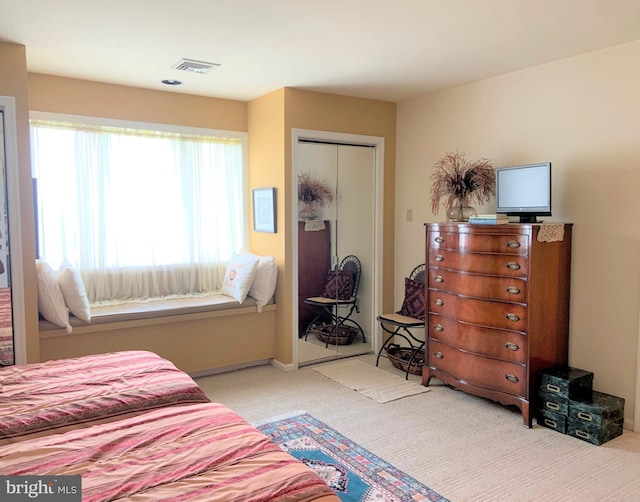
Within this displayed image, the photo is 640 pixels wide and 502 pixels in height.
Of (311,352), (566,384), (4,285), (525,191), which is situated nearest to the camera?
(566,384)

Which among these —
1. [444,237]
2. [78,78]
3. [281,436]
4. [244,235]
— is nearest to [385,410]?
[281,436]

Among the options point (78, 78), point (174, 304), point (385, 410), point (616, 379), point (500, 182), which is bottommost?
point (385, 410)

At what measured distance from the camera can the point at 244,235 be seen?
4.97 metres

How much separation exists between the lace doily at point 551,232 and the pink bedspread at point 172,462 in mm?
2324

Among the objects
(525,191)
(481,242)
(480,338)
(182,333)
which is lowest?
(182,333)

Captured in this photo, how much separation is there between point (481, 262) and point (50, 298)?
3058mm

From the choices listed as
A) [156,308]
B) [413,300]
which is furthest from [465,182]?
[156,308]

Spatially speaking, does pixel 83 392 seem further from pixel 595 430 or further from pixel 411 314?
pixel 411 314

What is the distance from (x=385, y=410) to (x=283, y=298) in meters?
1.40

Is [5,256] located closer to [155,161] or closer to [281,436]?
[155,161]

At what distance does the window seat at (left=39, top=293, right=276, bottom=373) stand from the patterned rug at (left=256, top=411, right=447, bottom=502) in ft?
3.86

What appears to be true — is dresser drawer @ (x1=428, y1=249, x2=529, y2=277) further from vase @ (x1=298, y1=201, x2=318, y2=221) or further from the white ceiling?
the white ceiling

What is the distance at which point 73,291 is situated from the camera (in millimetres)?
3695

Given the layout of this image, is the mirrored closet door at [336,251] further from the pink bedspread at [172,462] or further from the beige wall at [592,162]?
the pink bedspread at [172,462]
